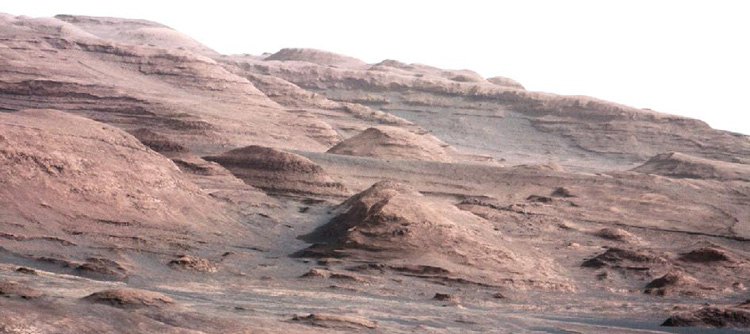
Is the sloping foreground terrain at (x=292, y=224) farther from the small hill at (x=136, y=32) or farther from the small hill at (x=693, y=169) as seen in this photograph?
the small hill at (x=136, y=32)

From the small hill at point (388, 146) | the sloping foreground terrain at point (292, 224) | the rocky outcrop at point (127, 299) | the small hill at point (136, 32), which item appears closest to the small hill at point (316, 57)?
the small hill at point (136, 32)

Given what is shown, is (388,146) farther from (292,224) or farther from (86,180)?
(86,180)

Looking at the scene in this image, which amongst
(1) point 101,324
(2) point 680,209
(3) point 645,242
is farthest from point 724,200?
(1) point 101,324

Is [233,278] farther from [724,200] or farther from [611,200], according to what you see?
[724,200]

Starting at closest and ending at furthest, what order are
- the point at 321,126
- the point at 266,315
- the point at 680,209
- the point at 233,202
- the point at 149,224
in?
the point at 266,315 < the point at 149,224 < the point at 233,202 < the point at 680,209 < the point at 321,126

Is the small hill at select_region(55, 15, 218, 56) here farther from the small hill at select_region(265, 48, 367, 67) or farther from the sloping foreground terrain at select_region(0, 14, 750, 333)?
the sloping foreground terrain at select_region(0, 14, 750, 333)

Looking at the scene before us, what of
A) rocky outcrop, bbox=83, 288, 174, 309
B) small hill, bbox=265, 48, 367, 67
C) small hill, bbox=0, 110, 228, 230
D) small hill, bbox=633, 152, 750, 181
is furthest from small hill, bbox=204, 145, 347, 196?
small hill, bbox=265, 48, 367, 67
